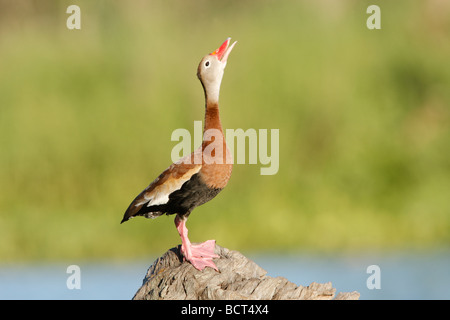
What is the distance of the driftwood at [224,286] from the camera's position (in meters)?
3.72

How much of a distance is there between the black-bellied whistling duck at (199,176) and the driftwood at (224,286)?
0.33 feet

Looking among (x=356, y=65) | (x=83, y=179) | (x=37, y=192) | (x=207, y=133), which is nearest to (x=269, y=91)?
(x=356, y=65)

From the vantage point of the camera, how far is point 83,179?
6723 mm

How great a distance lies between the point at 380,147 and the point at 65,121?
399 centimetres

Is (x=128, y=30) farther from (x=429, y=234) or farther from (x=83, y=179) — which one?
(x=429, y=234)

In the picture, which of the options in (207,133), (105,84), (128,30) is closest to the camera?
(207,133)

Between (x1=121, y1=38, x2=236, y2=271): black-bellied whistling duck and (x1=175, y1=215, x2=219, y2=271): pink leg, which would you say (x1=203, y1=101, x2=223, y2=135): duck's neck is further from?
(x1=175, y1=215, x2=219, y2=271): pink leg

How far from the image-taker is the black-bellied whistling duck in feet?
12.2

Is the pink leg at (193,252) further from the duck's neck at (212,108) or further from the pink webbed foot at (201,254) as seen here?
the duck's neck at (212,108)

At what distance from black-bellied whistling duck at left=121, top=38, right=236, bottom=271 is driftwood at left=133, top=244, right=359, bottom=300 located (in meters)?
0.10

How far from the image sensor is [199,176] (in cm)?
372

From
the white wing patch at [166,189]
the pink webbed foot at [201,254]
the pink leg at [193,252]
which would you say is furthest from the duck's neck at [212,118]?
the pink webbed foot at [201,254]

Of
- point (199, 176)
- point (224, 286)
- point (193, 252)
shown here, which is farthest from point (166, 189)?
point (224, 286)

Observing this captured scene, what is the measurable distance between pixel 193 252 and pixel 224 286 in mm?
344
